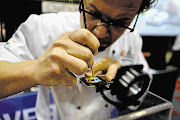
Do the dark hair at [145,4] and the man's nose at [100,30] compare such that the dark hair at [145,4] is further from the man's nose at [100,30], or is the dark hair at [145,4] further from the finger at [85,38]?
the finger at [85,38]

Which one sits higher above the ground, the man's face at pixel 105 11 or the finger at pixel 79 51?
the man's face at pixel 105 11

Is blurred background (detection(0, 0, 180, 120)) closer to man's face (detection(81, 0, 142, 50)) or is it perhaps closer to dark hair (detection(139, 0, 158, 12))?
dark hair (detection(139, 0, 158, 12))

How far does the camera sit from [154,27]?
2.80m

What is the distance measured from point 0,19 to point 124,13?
594 millimetres

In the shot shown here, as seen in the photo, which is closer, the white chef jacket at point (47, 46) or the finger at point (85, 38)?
the finger at point (85, 38)

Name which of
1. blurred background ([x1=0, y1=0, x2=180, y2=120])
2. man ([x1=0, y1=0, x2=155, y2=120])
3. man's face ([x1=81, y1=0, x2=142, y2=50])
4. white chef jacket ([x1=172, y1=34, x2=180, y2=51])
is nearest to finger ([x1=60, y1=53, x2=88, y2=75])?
man ([x1=0, y1=0, x2=155, y2=120])

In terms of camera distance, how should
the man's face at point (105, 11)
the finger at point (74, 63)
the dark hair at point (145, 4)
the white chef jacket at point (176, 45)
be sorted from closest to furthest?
the finger at point (74, 63)
the man's face at point (105, 11)
the dark hair at point (145, 4)
the white chef jacket at point (176, 45)

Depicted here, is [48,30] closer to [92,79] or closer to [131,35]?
[92,79]

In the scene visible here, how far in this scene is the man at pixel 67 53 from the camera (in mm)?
467

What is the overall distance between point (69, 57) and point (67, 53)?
0.02m

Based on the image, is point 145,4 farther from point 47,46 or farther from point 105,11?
point 47,46

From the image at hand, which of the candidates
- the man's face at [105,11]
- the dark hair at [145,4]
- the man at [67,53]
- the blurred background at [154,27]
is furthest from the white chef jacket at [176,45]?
the man's face at [105,11]

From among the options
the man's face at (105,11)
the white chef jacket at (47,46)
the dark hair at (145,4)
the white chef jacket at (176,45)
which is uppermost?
the dark hair at (145,4)

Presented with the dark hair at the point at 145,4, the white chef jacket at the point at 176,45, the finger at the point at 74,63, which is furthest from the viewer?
the white chef jacket at the point at 176,45
